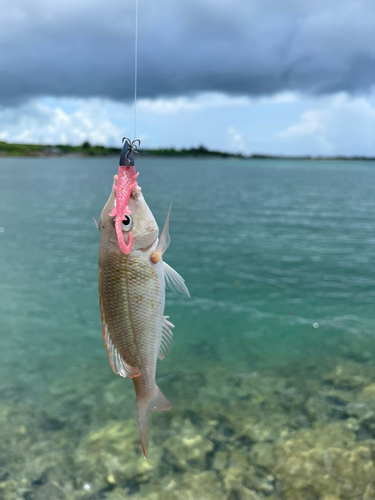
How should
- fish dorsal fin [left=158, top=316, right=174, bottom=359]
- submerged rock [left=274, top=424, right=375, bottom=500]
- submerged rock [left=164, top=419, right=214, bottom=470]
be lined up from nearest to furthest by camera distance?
fish dorsal fin [left=158, top=316, right=174, bottom=359]
submerged rock [left=274, top=424, right=375, bottom=500]
submerged rock [left=164, top=419, right=214, bottom=470]

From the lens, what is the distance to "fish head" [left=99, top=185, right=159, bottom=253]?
405cm

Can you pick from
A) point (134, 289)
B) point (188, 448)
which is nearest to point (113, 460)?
point (188, 448)

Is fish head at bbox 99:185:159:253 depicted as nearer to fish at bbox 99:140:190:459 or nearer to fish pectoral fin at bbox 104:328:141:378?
fish at bbox 99:140:190:459

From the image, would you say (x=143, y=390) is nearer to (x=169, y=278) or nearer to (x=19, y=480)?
(x=169, y=278)

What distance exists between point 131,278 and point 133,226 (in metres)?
0.59

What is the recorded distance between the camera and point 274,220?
38000mm

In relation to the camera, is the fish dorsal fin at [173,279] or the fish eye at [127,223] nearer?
the fish eye at [127,223]

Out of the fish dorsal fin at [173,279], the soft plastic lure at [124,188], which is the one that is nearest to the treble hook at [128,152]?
the soft plastic lure at [124,188]

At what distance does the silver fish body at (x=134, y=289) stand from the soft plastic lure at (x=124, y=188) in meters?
0.13

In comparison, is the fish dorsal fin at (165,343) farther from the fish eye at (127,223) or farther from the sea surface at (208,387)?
the sea surface at (208,387)

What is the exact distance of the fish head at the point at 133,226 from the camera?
159 inches

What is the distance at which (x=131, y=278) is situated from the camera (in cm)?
427

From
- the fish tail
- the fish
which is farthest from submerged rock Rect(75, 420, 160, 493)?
the fish

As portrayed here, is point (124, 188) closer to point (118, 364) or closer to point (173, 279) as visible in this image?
point (173, 279)
